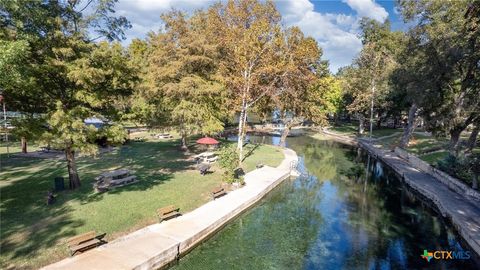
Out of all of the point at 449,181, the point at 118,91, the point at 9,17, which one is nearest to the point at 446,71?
the point at 449,181

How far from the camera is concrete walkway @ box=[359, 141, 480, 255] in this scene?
52.8 feet

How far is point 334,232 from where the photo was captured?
17031 millimetres

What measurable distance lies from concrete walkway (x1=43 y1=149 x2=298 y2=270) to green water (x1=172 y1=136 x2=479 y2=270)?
0.50 m

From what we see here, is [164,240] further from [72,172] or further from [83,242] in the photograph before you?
[72,172]

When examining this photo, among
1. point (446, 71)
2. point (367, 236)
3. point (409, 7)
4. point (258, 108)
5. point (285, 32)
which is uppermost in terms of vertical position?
point (409, 7)

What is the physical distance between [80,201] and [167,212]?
518 cm

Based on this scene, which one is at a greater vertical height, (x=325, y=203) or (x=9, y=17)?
(x=9, y=17)

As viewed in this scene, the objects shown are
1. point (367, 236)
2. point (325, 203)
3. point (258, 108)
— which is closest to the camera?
point (367, 236)

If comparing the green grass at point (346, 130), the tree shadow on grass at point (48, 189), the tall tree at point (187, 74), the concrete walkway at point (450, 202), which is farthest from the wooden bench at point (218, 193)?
the green grass at point (346, 130)

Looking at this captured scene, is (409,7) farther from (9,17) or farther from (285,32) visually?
(9,17)

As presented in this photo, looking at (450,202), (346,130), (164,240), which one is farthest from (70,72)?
(346,130)

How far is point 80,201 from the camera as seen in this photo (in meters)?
17.1

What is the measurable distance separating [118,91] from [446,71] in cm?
2764

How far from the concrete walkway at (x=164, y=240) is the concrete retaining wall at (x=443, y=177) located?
13.7 meters
